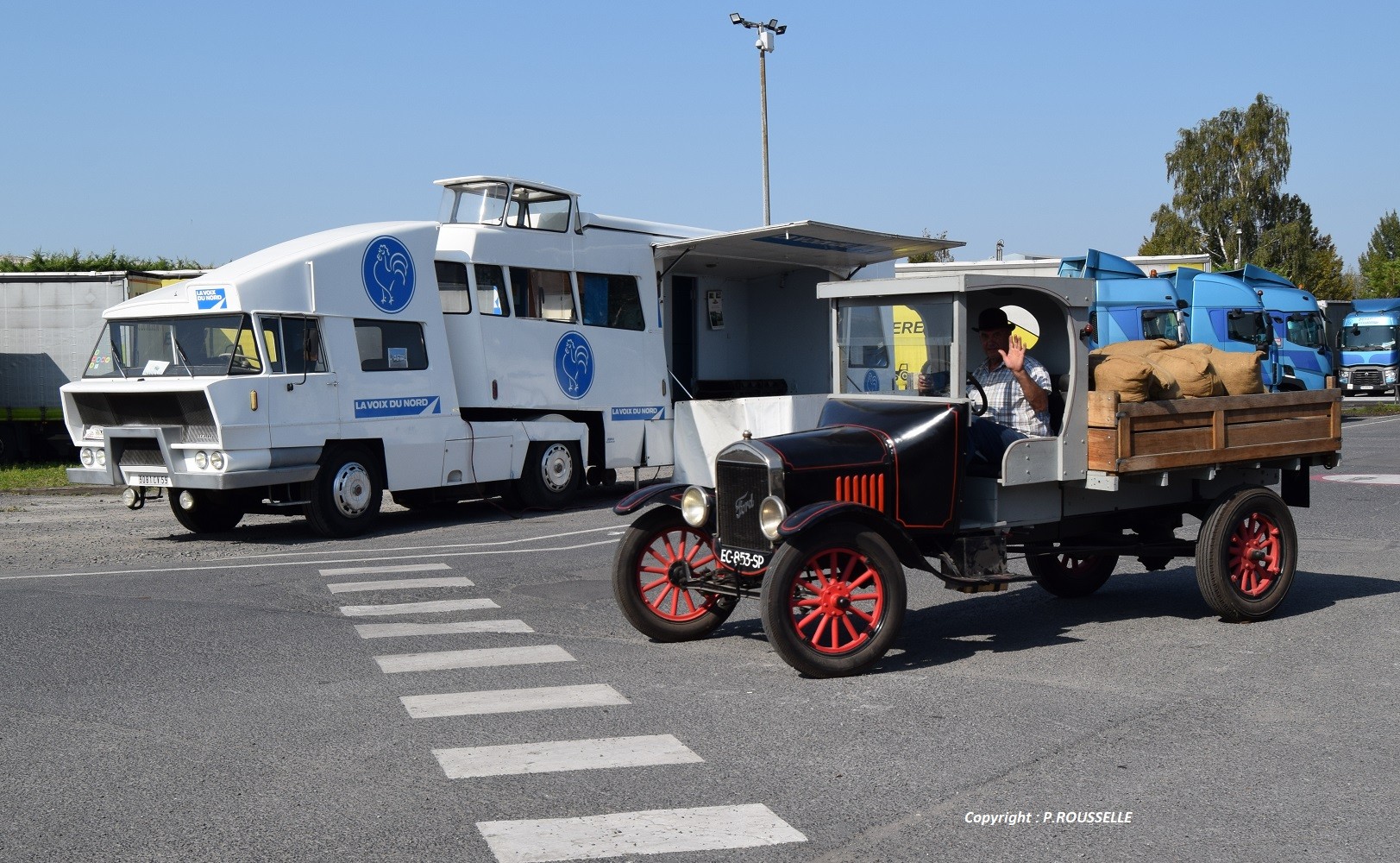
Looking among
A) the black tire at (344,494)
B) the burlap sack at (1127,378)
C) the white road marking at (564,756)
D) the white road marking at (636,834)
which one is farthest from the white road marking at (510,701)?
the black tire at (344,494)

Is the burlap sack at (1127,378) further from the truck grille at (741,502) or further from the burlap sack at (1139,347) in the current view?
the truck grille at (741,502)

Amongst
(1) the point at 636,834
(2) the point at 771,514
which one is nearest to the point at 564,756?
(1) the point at 636,834

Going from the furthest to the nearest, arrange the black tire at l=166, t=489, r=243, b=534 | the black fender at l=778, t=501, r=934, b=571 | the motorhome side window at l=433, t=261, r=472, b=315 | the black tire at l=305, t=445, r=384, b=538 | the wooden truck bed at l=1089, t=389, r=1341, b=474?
the motorhome side window at l=433, t=261, r=472, b=315
the black tire at l=166, t=489, r=243, b=534
the black tire at l=305, t=445, r=384, b=538
the wooden truck bed at l=1089, t=389, r=1341, b=474
the black fender at l=778, t=501, r=934, b=571

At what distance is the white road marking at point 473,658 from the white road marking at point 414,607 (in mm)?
1460

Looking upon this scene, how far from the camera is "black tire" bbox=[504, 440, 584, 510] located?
16406 millimetres

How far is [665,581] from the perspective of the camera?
7969 mm

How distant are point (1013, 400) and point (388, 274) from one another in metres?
8.85

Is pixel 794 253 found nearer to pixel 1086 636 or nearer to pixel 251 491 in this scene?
pixel 251 491

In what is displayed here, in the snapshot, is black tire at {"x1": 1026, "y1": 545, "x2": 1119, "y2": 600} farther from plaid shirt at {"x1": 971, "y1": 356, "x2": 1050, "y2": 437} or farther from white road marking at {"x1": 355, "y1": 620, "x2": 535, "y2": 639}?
white road marking at {"x1": 355, "y1": 620, "x2": 535, "y2": 639}

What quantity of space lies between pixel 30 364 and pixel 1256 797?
2400 cm

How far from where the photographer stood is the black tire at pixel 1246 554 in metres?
8.12

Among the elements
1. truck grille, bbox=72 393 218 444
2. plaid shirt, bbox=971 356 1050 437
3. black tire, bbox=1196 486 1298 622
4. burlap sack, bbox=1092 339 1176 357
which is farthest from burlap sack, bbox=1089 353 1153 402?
truck grille, bbox=72 393 218 444

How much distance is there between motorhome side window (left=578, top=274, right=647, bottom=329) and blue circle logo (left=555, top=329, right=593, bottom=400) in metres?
0.34

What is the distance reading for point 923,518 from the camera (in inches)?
292
